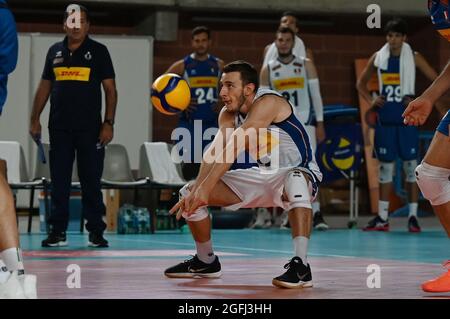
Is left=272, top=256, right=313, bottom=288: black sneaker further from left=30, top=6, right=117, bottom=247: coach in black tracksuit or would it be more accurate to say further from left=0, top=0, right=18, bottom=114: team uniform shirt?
left=30, top=6, right=117, bottom=247: coach in black tracksuit

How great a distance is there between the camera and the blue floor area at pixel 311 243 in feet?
27.7

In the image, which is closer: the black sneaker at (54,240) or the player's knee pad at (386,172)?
the black sneaker at (54,240)

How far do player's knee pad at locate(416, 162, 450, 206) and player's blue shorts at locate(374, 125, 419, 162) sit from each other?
676 cm


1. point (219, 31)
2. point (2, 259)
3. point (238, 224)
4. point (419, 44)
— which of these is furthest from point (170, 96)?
point (419, 44)

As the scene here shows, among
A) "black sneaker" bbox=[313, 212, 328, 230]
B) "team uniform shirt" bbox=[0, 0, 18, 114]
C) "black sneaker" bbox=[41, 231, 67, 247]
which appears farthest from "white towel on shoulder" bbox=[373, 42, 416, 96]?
"team uniform shirt" bbox=[0, 0, 18, 114]

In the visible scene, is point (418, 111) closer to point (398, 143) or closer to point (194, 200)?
point (194, 200)

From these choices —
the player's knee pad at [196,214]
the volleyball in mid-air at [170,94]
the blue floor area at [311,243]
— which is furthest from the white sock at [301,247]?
the volleyball in mid-air at [170,94]

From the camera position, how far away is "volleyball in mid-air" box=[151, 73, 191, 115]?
25.6 feet

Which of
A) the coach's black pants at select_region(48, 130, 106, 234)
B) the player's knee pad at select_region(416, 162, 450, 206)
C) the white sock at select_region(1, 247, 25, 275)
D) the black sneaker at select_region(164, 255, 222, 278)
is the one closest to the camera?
the white sock at select_region(1, 247, 25, 275)

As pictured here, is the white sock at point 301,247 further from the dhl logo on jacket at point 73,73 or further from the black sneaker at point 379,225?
the black sneaker at point 379,225

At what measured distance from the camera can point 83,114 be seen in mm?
9250

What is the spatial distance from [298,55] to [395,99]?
117 centimetres

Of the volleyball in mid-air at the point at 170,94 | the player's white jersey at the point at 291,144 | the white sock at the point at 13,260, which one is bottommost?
the white sock at the point at 13,260
